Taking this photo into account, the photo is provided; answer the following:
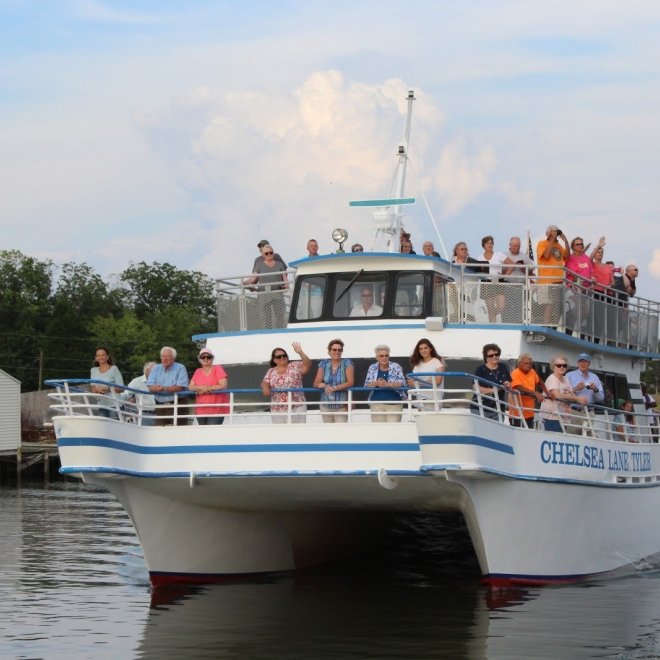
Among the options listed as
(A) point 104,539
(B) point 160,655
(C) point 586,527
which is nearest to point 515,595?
(C) point 586,527

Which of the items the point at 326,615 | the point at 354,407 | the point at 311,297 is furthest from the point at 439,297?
the point at 326,615

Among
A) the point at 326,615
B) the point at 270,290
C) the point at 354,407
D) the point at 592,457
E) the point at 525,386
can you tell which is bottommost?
the point at 326,615

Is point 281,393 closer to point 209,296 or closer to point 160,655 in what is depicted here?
point 160,655

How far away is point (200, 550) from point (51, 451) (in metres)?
37.3

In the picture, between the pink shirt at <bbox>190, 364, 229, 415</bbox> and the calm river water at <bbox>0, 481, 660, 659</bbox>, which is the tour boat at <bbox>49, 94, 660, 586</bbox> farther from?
the calm river water at <bbox>0, 481, 660, 659</bbox>

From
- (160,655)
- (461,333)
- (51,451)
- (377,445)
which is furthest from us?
(51,451)

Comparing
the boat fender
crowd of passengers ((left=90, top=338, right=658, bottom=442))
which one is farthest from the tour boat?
crowd of passengers ((left=90, top=338, right=658, bottom=442))

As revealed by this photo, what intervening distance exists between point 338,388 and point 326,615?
96.0 inches

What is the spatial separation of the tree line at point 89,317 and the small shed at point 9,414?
16.1 m

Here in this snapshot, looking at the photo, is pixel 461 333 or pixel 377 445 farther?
pixel 461 333

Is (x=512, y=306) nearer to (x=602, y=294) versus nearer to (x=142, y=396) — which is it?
(x=602, y=294)

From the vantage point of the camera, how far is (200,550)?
16.9 metres

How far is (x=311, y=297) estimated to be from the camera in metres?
18.9

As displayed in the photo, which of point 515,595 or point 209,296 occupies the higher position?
point 209,296
